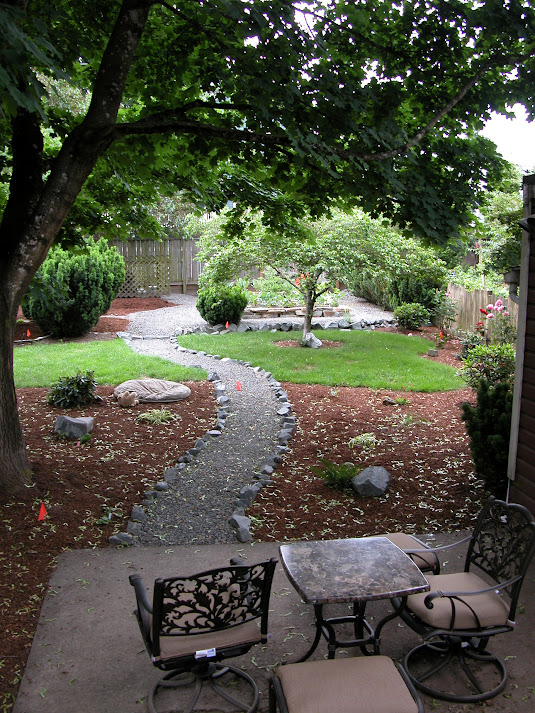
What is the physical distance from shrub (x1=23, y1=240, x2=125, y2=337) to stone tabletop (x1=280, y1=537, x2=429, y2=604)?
10.5 metres

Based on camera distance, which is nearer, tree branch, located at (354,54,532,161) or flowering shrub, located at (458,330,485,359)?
tree branch, located at (354,54,532,161)

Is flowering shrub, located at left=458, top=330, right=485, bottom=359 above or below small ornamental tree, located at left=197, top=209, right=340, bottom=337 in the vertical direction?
below

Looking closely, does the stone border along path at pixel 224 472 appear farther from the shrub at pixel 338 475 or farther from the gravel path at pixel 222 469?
the shrub at pixel 338 475

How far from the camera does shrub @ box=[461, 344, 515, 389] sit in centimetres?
794

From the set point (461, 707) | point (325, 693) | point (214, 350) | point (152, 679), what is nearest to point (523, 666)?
point (461, 707)

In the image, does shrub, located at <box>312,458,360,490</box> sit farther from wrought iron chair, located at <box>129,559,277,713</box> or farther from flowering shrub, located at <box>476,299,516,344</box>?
flowering shrub, located at <box>476,299,516,344</box>

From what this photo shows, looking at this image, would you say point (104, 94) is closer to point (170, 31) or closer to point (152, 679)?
point (170, 31)

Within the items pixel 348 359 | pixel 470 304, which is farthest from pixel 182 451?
pixel 470 304

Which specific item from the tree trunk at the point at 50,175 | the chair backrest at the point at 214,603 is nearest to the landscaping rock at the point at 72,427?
the tree trunk at the point at 50,175

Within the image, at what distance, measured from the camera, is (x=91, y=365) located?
10.6 m

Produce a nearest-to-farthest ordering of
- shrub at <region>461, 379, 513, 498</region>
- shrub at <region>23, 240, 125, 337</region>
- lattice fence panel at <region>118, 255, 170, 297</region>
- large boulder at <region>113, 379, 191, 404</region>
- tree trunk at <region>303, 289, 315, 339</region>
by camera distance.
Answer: shrub at <region>461, 379, 513, 498</region> → large boulder at <region>113, 379, 191, 404</region> → tree trunk at <region>303, 289, 315, 339</region> → shrub at <region>23, 240, 125, 337</region> → lattice fence panel at <region>118, 255, 170, 297</region>

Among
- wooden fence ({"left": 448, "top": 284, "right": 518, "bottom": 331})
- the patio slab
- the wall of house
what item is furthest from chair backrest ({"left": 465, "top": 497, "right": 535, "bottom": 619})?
wooden fence ({"left": 448, "top": 284, "right": 518, "bottom": 331})

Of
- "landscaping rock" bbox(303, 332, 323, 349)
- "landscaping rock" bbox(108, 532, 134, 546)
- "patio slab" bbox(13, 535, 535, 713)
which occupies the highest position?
"landscaping rock" bbox(303, 332, 323, 349)

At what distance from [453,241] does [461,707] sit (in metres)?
4.06
